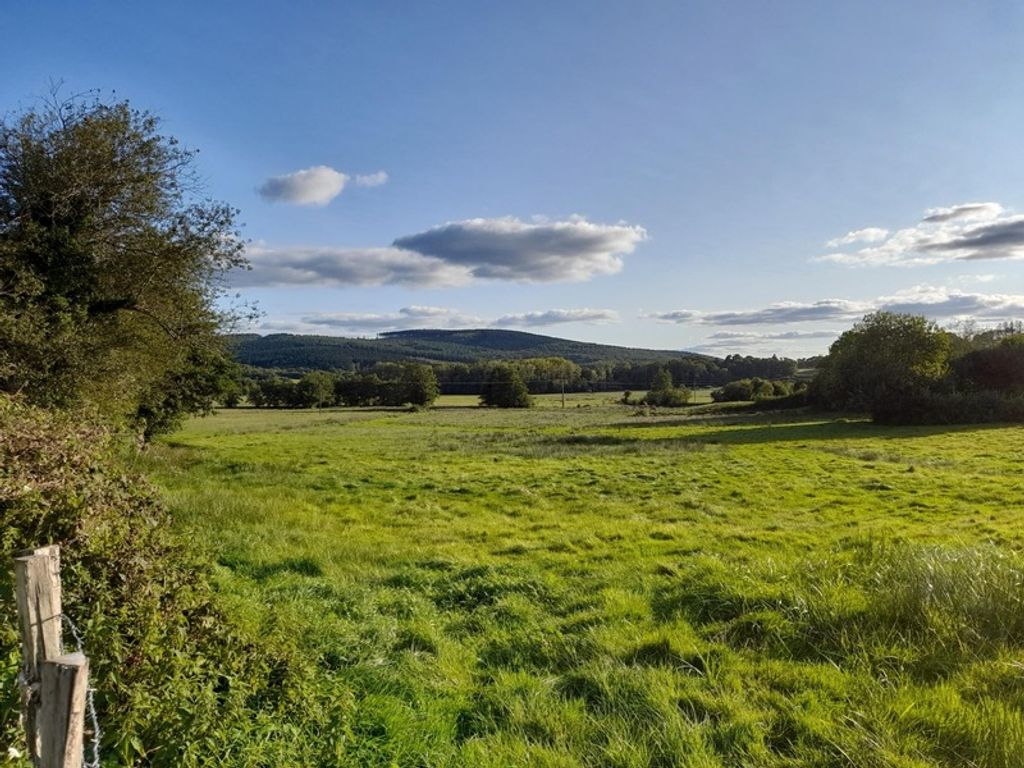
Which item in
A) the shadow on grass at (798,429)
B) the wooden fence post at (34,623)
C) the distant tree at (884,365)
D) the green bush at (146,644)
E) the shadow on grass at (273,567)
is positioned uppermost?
the distant tree at (884,365)

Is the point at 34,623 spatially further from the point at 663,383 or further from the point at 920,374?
the point at 663,383

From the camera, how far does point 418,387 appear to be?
342 feet

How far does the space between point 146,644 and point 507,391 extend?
99630 mm

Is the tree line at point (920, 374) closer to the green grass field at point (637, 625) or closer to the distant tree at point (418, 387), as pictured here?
the green grass field at point (637, 625)

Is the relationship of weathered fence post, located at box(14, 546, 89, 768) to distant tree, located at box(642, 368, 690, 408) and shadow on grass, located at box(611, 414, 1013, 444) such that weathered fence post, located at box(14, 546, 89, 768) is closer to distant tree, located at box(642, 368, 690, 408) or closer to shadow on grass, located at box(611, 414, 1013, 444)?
shadow on grass, located at box(611, 414, 1013, 444)

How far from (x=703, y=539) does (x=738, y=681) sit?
7.59 meters

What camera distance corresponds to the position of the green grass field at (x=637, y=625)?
4.27 metres

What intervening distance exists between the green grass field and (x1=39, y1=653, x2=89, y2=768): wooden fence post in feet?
6.24

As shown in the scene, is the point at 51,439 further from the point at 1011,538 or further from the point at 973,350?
the point at 973,350

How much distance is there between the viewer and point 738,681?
5070 mm

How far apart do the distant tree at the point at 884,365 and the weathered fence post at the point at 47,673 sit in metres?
64.8

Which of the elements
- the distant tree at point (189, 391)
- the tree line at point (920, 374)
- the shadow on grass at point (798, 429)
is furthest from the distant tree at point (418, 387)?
the distant tree at point (189, 391)

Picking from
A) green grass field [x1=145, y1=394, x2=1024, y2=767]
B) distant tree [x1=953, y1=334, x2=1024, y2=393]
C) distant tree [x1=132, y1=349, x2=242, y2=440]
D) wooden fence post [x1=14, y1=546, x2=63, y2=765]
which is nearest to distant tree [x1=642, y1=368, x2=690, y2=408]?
distant tree [x1=953, y1=334, x2=1024, y2=393]

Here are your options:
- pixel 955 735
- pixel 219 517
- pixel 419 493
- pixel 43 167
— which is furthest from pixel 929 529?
pixel 43 167
